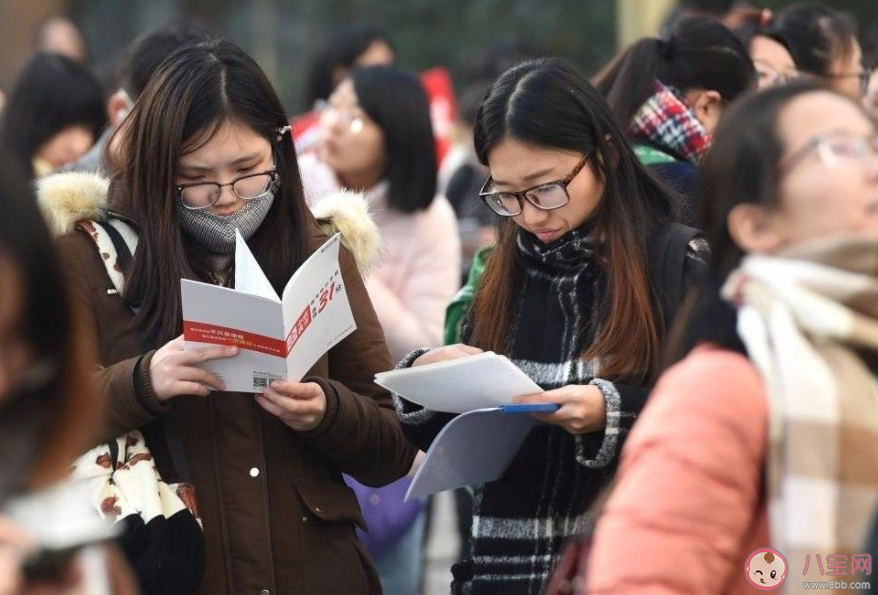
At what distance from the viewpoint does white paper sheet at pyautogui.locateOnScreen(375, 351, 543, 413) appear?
2.98 meters

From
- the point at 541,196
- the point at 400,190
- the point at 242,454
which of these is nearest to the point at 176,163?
the point at 242,454

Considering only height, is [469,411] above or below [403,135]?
above

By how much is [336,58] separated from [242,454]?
13.8ft

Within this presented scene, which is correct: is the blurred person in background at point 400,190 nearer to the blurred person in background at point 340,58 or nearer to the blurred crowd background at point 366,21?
the blurred person in background at point 340,58

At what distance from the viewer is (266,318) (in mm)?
3035

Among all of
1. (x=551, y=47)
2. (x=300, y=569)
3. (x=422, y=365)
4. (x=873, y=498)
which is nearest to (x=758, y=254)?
(x=873, y=498)

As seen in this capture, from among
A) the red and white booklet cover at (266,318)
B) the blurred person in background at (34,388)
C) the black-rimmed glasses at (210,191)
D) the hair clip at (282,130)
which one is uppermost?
the blurred person in background at (34,388)

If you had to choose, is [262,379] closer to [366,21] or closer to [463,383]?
[463,383]

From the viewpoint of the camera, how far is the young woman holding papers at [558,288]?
322 centimetres

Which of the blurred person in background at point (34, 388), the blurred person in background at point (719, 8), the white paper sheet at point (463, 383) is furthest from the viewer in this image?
the blurred person in background at point (719, 8)

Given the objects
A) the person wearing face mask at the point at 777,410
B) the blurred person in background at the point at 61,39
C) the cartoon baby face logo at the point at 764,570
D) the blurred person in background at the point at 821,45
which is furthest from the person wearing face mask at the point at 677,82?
the blurred person in background at the point at 61,39

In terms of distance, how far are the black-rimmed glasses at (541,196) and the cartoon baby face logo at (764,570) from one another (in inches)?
52.1

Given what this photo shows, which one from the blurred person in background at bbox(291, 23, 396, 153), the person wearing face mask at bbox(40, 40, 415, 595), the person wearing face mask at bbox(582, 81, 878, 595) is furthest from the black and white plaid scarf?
the blurred person in background at bbox(291, 23, 396, 153)

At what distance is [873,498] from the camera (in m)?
2.08
